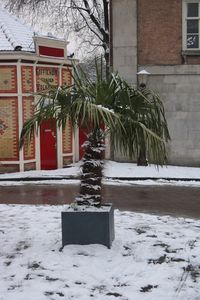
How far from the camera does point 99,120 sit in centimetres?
802

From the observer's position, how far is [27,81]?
64.1ft

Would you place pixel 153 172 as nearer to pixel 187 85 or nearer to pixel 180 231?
pixel 187 85

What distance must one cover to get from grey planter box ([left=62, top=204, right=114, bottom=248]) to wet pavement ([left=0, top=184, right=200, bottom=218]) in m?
4.17

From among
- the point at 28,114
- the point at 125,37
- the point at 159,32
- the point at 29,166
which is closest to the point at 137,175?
the point at 29,166

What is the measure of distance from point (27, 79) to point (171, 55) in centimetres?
535

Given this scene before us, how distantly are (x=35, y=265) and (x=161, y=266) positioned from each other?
169 centimetres

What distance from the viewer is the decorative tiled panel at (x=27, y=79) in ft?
63.5

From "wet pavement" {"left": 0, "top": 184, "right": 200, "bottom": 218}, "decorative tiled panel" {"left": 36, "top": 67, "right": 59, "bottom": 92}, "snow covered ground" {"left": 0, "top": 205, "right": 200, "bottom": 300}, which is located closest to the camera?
"snow covered ground" {"left": 0, "top": 205, "right": 200, "bottom": 300}

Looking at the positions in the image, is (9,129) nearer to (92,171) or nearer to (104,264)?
(92,171)

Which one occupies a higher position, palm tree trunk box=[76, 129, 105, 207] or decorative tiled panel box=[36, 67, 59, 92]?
decorative tiled panel box=[36, 67, 59, 92]

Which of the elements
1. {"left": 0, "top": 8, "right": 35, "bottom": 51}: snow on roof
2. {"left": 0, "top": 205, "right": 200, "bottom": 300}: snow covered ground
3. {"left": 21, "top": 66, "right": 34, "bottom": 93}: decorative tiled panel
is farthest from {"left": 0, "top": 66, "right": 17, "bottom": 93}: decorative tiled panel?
{"left": 0, "top": 205, "right": 200, "bottom": 300}: snow covered ground

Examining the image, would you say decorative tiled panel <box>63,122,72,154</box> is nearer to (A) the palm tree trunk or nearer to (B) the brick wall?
(B) the brick wall

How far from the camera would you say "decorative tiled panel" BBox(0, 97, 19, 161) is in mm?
19469

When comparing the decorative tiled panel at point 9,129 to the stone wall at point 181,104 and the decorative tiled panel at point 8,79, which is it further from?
the stone wall at point 181,104
